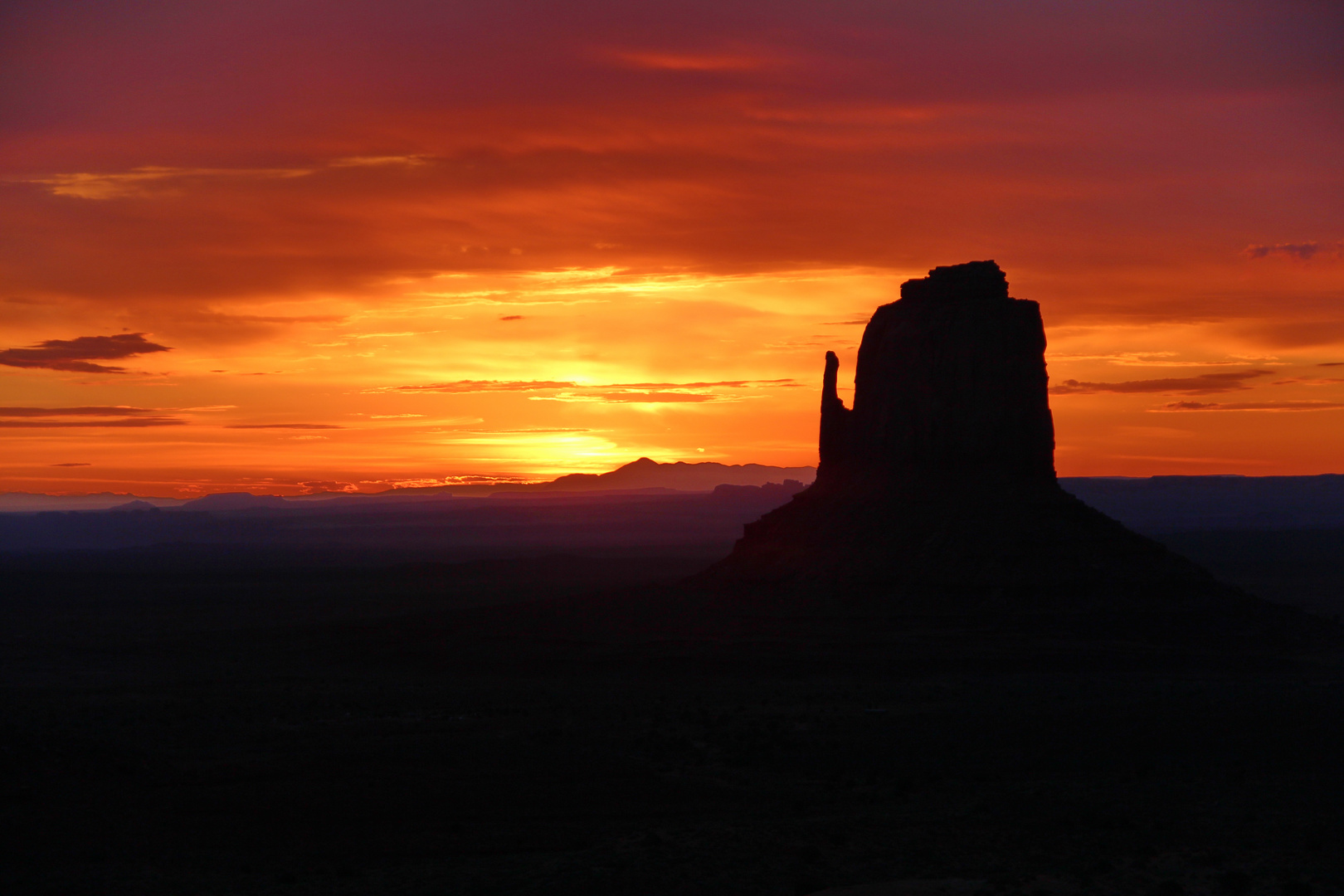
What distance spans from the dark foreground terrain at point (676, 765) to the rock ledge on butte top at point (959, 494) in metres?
3.85

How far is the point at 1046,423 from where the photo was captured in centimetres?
5875

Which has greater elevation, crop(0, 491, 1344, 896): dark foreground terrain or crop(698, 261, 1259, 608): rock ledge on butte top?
crop(698, 261, 1259, 608): rock ledge on butte top

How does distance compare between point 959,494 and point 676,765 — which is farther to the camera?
point 959,494

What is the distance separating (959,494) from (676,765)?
3084 cm

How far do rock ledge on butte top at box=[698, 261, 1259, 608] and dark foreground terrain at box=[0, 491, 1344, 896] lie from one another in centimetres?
385

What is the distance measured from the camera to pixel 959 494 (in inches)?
2266

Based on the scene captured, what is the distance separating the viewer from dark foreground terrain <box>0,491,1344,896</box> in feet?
72.0

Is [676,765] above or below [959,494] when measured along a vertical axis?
below

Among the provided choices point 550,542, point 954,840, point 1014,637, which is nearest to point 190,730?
point 954,840

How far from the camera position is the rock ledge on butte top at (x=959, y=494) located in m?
54.5

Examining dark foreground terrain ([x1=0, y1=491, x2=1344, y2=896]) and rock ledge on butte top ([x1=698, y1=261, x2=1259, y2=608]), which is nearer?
dark foreground terrain ([x1=0, y1=491, x2=1344, y2=896])

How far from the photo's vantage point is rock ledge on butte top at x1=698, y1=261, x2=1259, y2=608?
54500 millimetres

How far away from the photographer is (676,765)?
1199 inches

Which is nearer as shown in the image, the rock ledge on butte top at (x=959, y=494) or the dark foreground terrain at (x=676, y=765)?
the dark foreground terrain at (x=676, y=765)
